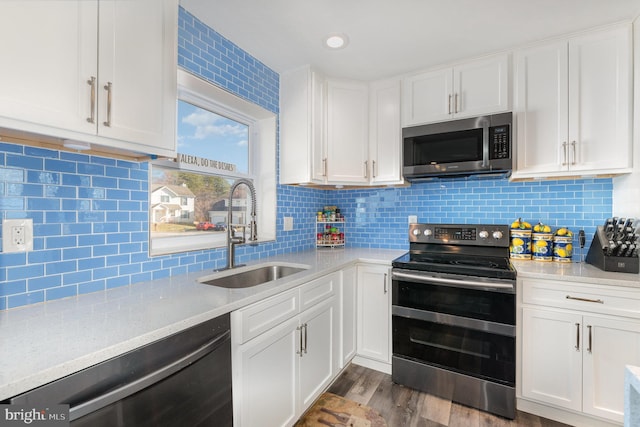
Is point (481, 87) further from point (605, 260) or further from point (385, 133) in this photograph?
point (605, 260)

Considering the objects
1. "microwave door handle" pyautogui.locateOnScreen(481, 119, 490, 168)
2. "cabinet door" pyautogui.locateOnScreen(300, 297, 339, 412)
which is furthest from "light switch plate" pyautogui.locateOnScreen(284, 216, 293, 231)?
"microwave door handle" pyautogui.locateOnScreen(481, 119, 490, 168)

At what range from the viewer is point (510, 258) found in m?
2.21

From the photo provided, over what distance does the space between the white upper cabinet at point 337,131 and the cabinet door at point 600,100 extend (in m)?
1.15

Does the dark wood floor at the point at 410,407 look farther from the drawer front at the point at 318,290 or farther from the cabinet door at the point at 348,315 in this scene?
the drawer front at the point at 318,290

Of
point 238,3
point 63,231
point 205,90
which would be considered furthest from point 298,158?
point 63,231

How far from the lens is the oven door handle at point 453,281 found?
1.79 m

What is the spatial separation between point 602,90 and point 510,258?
122 centimetres

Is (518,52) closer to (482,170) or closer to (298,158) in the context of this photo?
(482,170)

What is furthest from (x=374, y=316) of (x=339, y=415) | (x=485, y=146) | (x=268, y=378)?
(x=485, y=146)

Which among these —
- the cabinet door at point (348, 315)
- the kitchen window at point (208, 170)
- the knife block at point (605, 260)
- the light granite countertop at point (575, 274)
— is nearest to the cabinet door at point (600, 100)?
the knife block at point (605, 260)

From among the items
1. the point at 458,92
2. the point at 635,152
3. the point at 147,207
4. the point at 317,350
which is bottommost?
the point at 317,350

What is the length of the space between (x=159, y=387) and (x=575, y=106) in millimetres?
2696

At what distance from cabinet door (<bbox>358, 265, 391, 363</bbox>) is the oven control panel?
0.56m

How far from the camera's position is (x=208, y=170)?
2018mm
